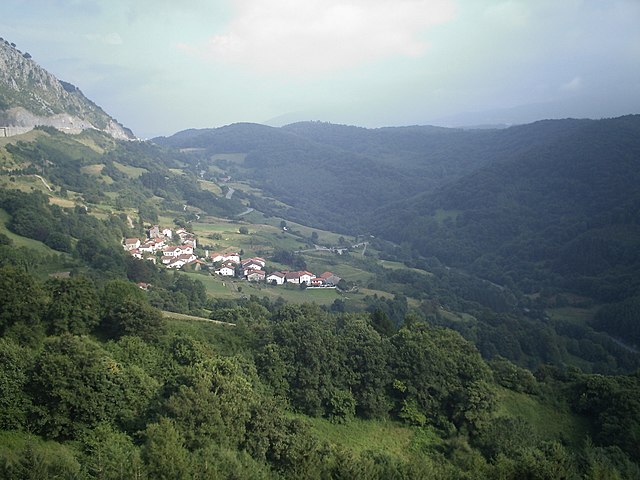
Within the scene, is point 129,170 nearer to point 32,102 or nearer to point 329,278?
point 32,102

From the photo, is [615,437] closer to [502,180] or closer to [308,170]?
[502,180]

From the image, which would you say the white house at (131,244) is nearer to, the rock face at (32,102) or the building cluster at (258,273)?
the building cluster at (258,273)

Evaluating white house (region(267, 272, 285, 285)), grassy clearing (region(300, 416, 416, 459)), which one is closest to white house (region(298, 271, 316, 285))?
white house (region(267, 272, 285, 285))

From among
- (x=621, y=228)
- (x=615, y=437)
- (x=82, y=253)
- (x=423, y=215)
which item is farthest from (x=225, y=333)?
(x=423, y=215)

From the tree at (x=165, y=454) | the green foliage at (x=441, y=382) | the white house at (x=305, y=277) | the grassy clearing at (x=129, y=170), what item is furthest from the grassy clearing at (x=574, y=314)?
the grassy clearing at (x=129, y=170)

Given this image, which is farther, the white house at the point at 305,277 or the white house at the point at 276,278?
the white house at the point at 305,277

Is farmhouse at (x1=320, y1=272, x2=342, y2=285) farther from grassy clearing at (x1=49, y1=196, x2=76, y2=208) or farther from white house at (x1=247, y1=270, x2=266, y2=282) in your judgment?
grassy clearing at (x1=49, y1=196, x2=76, y2=208)
